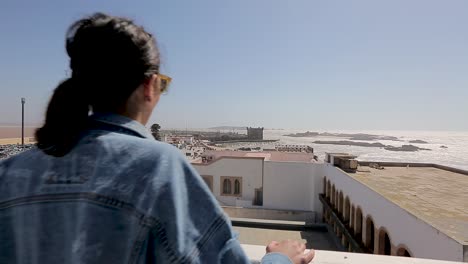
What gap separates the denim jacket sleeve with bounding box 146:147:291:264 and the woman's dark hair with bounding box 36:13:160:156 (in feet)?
0.89

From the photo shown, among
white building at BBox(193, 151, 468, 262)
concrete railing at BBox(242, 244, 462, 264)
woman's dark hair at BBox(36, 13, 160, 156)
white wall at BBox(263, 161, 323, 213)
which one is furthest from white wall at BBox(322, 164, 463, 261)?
white wall at BBox(263, 161, 323, 213)

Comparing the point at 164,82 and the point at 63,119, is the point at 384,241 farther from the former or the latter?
the point at 63,119

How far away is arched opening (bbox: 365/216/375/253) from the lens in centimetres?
925

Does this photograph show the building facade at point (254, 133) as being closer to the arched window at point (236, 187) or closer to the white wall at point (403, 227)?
the arched window at point (236, 187)

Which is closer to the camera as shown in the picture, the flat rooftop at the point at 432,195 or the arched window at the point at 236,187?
the flat rooftop at the point at 432,195

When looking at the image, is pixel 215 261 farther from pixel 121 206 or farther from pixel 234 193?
pixel 234 193

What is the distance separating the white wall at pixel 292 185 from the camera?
1826 centimetres

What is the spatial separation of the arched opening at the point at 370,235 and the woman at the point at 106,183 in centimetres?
993

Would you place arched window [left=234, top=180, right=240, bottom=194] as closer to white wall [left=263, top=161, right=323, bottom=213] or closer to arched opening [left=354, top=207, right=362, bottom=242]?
white wall [left=263, top=161, right=323, bottom=213]

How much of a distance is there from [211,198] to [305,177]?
18691 mm

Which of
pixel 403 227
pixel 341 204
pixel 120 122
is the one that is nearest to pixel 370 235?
pixel 403 227

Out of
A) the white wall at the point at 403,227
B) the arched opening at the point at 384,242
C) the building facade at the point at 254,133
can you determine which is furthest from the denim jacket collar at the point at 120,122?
the building facade at the point at 254,133

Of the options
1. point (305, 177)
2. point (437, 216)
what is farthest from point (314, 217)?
point (437, 216)

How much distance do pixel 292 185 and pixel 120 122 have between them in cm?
1879
